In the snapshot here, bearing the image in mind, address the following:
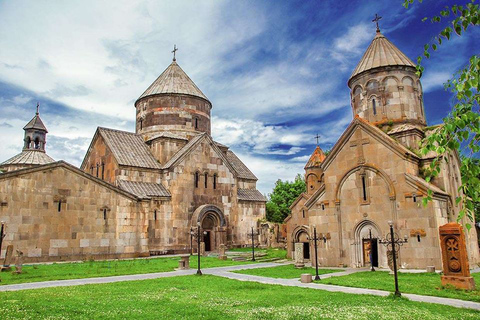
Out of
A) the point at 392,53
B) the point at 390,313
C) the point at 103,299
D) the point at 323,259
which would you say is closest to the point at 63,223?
the point at 103,299

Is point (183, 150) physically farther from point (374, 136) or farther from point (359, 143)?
point (374, 136)

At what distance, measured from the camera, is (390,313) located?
6.85 metres

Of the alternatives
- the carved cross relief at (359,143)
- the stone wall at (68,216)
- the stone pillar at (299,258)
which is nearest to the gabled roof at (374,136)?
the carved cross relief at (359,143)

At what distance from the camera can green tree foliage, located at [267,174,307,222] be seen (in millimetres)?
43647

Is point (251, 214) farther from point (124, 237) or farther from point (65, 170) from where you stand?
point (65, 170)

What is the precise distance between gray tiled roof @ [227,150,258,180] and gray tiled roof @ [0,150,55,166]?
1607cm

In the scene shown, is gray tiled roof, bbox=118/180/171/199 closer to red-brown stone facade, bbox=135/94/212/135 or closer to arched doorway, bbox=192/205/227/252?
arched doorway, bbox=192/205/227/252

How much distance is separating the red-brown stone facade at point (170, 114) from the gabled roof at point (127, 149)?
69.3 inches

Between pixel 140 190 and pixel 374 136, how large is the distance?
13969 millimetres

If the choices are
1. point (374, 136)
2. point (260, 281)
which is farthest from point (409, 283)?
point (374, 136)

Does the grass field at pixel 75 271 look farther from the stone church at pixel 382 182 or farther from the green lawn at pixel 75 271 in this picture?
the stone church at pixel 382 182

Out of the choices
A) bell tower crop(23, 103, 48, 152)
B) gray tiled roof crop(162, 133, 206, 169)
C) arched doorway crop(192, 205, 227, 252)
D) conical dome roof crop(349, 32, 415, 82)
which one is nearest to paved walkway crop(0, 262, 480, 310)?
arched doorway crop(192, 205, 227, 252)

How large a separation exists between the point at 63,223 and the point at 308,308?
14.6 m

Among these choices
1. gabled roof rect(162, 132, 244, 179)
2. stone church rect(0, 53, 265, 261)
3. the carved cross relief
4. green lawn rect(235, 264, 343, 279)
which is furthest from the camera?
gabled roof rect(162, 132, 244, 179)
